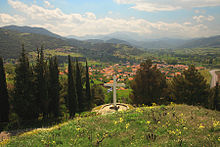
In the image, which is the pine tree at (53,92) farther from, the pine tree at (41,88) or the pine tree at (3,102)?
the pine tree at (3,102)

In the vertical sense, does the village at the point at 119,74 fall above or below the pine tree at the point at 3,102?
below

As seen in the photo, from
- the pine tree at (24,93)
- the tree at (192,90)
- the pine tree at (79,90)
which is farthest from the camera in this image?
the pine tree at (79,90)

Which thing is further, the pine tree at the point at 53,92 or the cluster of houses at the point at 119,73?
the cluster of houses at the point at 119,73

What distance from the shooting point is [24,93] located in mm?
20359

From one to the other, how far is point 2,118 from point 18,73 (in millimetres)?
6890

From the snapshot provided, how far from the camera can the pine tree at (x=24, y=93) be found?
20.0 meters

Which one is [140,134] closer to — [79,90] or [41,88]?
[41,88]

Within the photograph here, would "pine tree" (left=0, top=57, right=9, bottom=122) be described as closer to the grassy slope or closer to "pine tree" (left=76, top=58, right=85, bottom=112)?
"pine tree" (left=76, top=58, right=85, bottom=112)

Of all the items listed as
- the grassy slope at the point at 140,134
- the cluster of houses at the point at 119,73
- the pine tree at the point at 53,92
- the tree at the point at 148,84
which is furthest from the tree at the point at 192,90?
the cluster of houses at the point at 119,73

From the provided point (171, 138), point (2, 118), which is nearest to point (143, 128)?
point (171, 138)

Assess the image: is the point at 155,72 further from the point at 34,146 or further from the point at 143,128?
the point at 34,146

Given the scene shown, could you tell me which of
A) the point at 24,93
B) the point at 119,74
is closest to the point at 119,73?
the point at 119,74

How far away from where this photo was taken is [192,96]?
22484 mm

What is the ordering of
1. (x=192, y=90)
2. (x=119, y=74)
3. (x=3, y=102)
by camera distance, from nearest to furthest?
1. (x=3, y=102)
2. (x=192, y=90)
3. (x=119, y=74)
